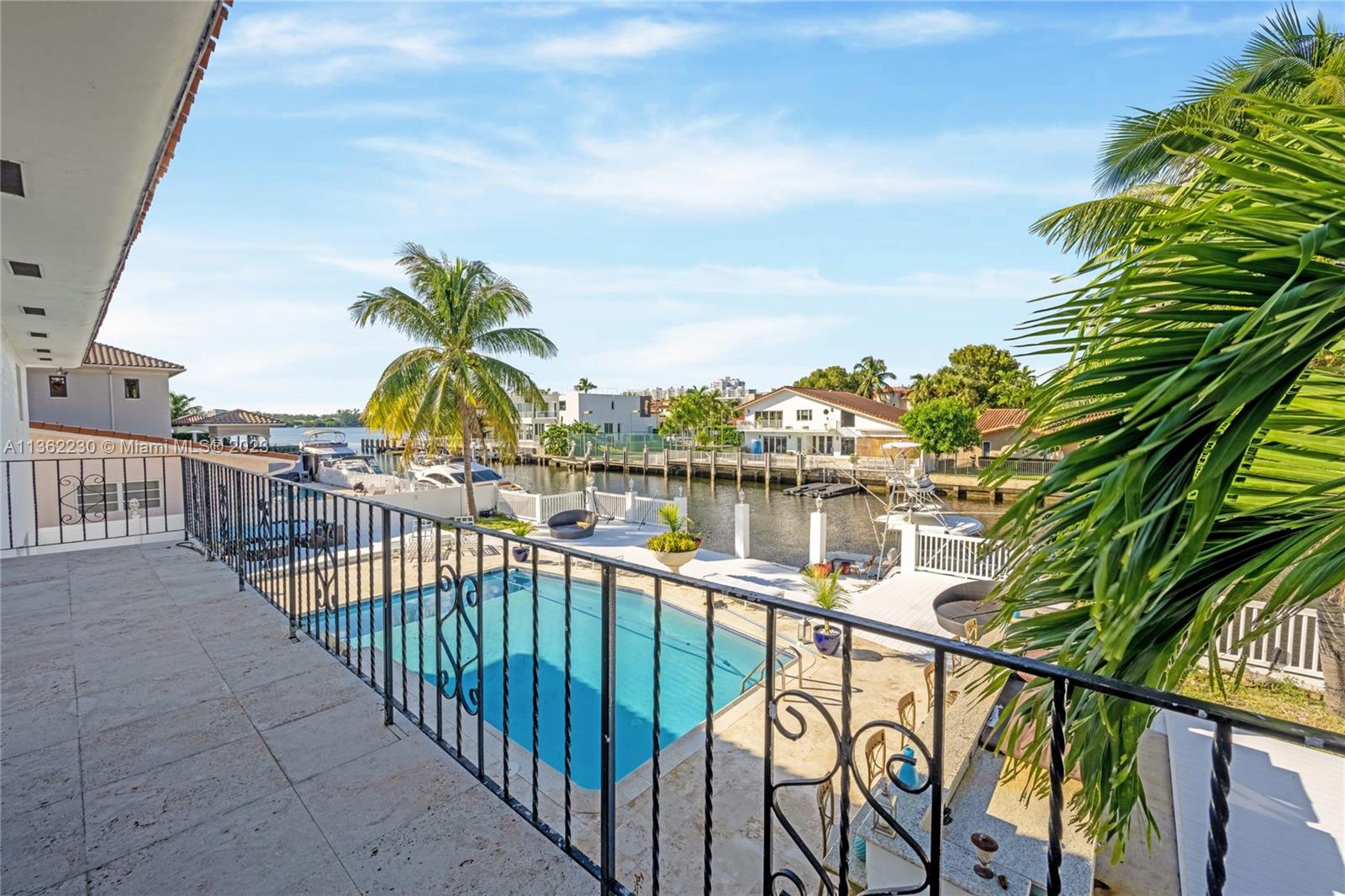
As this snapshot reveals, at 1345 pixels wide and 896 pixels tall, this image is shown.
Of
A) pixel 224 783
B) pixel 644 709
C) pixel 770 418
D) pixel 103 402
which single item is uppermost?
pixel 103 402

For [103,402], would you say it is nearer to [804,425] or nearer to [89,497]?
[89,497]

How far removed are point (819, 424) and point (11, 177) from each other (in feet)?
124

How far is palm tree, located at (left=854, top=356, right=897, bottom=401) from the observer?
50.8 metres

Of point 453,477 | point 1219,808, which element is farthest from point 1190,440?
point 453,477

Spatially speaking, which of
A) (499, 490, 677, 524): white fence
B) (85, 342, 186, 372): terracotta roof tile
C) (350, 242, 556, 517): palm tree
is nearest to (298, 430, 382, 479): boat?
(350, 242, 556, 517): palm tree

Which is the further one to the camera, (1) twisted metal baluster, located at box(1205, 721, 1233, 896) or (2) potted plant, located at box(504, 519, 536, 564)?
(2) potted plant, located at box(504, 519, 536, 564)

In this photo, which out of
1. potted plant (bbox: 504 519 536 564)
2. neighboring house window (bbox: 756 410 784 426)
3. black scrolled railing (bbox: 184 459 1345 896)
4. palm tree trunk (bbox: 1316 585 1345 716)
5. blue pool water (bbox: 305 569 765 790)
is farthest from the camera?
neighboring house window (bbox: 756 410 784 426)

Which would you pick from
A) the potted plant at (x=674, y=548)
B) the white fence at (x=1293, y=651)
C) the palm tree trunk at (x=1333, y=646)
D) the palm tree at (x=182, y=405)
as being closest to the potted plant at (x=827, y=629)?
the potted plant at (x=674, y=548)

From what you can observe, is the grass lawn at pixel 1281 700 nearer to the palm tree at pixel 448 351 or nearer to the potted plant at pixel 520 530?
the potted plant at pixel 520 530

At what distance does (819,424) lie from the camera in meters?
38.5

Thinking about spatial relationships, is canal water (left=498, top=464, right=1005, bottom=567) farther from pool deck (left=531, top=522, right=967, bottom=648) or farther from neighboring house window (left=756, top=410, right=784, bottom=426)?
neighboring house window (left=756, top=410, right=784, bottom=426)

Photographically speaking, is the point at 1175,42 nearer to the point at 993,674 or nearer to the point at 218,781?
the point at 993,674

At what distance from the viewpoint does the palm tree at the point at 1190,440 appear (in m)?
0.87

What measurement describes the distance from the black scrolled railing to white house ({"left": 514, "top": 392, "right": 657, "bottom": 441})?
44040 mm
